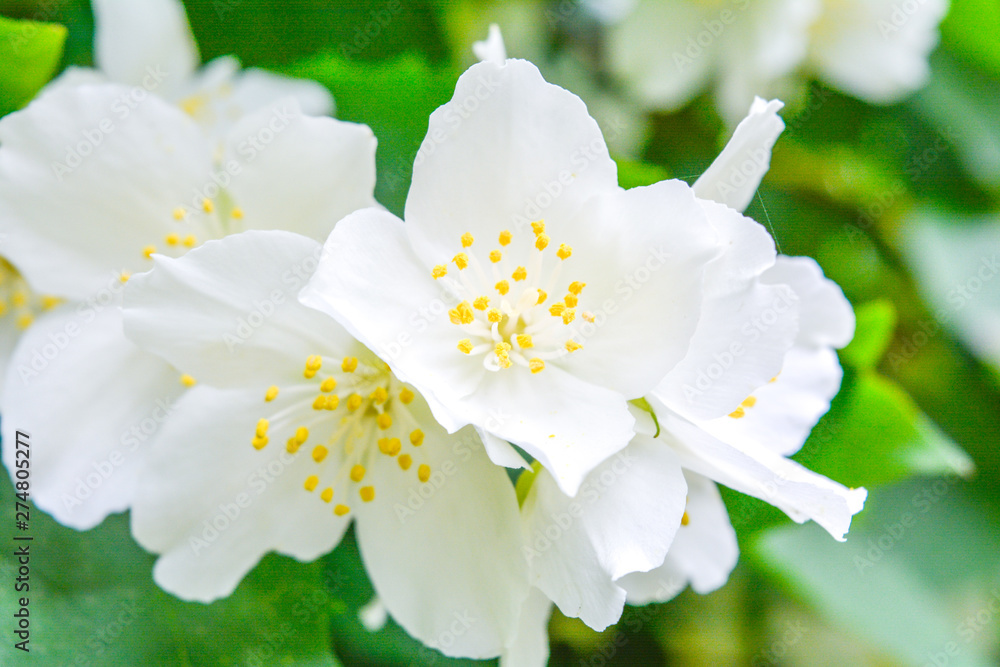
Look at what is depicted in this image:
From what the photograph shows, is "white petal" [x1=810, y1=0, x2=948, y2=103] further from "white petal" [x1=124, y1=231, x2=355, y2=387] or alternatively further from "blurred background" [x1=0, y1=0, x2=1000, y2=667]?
"white petal" [x1=124, y1=231, x2=355, y2=387]

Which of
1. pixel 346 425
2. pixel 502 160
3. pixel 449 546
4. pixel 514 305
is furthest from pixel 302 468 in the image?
pixel 502 160

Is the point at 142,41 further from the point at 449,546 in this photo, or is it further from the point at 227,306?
the point at 449,546

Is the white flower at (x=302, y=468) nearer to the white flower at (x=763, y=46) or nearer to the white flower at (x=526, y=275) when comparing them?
the white flower at (x=526, y=275)

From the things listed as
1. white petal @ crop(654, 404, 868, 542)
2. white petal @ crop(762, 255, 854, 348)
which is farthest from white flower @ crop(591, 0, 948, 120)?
white petal @ crop(654, 404, 868, 542)

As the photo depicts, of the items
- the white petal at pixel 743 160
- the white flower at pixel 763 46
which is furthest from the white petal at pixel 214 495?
the white flower at pixel 763 46

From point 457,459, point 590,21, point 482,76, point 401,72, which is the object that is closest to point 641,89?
point 590,21

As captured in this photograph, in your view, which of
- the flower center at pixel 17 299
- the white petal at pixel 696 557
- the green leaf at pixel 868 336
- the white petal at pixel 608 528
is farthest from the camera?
the green leaf at pixel 868 336
